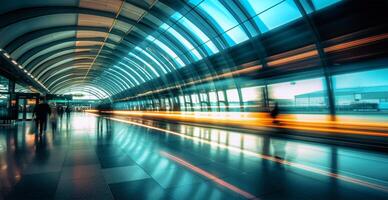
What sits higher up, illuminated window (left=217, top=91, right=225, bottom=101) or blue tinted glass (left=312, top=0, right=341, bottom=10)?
blue tinted glass (left=312, top=0, right=341, bottom=10)

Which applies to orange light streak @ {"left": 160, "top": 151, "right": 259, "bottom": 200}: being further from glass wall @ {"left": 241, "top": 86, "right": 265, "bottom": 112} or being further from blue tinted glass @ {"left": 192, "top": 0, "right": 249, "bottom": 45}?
blue tinted glass @ {"left": 192, "top": 0, "right": 249, "bottom": 45}

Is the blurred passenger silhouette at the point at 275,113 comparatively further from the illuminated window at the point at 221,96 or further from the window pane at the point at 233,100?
the illuminated window at the point at 221,96

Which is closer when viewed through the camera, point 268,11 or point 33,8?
point 268,11

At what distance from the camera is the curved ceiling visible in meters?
15.9

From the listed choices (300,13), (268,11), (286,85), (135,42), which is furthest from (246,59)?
(135,42)

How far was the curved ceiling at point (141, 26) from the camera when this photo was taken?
52.2 ft

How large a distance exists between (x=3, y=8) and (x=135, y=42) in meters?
14.1

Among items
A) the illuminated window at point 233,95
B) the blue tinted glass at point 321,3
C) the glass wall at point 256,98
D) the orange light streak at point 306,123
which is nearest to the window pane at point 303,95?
the orange light streak at point 306,123

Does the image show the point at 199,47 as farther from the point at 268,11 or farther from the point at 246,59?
the point at 268,11

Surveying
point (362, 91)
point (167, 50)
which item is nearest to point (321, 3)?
point (362, 91)

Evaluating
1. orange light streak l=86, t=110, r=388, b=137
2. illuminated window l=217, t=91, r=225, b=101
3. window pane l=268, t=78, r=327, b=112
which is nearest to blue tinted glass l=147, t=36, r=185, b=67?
illuminated window l=217, t=91, r=225, b=101

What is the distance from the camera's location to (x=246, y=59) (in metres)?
19.3

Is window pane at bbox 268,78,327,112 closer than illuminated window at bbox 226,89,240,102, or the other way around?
window pane at bbox 268,78,327,112

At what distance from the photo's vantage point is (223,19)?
17.8 meters
